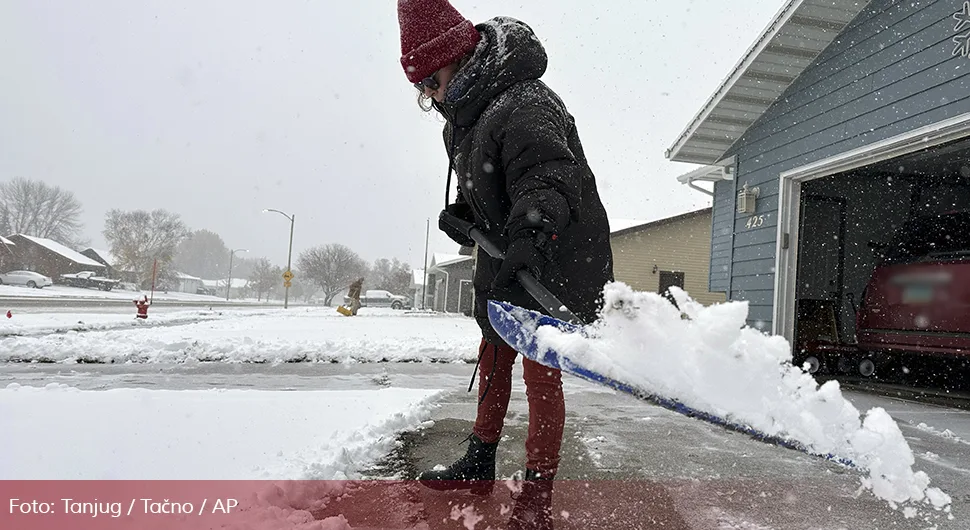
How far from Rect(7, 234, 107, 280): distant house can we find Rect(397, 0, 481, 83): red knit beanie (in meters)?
61.2

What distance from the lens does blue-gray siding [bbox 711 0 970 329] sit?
4605 mm

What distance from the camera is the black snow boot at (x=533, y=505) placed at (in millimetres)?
1795

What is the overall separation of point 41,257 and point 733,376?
63.9m

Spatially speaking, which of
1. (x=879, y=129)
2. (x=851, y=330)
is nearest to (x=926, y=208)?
(x=851, y=330)

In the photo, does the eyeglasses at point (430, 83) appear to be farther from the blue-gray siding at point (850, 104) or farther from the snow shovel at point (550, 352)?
the blue-gray siding at point (850, 104)

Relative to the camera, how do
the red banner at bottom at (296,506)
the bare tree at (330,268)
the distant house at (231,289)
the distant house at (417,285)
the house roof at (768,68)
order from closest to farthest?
the red banner at bottom at (296,506), the house roof at (768,68), the distant house at (417,285), the bare tree at (330,268), the distant house at (231,289)

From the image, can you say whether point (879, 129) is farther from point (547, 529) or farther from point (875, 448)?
point (547, 529)

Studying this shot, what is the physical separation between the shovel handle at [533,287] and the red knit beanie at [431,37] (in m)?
0.66

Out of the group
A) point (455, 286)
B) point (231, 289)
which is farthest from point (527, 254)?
point (231, 289)

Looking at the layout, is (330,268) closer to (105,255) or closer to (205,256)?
(105,255)

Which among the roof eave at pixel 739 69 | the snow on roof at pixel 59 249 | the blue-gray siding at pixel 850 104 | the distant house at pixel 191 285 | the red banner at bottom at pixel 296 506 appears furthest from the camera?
the distant house at pixel 191 285

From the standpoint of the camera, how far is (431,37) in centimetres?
217

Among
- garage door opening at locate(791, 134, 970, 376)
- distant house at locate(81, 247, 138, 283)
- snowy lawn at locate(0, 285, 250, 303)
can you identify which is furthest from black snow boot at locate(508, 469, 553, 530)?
distant house at locate(81, 247, 138, 283)

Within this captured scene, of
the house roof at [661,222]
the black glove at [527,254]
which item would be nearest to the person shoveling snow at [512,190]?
the black glove at [527,254]
